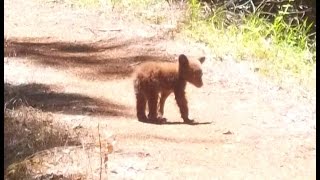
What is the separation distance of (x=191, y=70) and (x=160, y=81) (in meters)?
0.11

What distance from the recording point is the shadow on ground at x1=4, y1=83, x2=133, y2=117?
2.03m

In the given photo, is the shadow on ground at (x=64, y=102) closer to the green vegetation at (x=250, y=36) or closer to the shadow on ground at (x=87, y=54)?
the shadow on ground at (x=87, y=54)

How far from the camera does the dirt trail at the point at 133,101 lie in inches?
79.1

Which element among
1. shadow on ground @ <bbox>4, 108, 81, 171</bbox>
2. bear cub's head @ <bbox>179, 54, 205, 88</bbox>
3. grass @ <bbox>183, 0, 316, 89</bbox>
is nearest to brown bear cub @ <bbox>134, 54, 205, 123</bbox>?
bear cub's head @ <bbox>179, 54, 205, 88</bbox>

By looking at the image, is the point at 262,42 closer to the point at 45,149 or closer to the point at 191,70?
the point at 191,70

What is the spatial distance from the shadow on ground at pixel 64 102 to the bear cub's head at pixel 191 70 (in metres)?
0.21

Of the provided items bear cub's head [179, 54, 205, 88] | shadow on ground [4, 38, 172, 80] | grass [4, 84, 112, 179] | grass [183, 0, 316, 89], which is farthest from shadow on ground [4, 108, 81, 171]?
grass [183, 0, 316, 89]

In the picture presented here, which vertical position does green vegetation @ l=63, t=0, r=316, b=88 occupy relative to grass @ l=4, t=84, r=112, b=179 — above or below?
above

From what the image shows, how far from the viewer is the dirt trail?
201 centimetres

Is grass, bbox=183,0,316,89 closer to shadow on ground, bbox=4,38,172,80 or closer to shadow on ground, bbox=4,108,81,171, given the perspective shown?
shadow on ground, bbox=4,38,172,80

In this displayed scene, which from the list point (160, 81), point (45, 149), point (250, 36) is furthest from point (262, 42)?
point (45, 149)

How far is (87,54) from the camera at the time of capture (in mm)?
2096

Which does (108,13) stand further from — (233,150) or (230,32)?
(233,150)

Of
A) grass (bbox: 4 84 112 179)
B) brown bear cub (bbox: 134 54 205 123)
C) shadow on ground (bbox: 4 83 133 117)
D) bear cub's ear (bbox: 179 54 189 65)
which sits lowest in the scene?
grass (bbox: 4 84 112 179)
